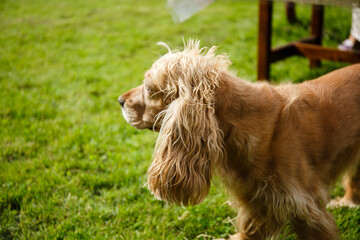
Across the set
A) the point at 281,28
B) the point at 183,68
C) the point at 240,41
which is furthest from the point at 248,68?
the point at 183,68

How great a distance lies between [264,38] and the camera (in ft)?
13.3

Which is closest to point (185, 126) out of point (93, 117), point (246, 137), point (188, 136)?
point (188, 136)

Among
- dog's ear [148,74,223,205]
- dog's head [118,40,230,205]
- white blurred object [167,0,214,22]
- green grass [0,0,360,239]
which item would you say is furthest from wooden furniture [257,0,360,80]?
dog's ear [148,74,223,205]

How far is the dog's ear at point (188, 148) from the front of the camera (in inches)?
74.3

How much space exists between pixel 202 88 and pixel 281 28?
16.4 feet

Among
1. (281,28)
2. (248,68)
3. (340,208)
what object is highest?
(281,28)

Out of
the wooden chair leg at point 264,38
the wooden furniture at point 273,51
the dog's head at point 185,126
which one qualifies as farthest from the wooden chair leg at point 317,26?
the dog's head at point 185,126

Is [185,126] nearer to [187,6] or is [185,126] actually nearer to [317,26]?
[187,6]

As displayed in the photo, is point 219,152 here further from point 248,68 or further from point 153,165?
point 248,68

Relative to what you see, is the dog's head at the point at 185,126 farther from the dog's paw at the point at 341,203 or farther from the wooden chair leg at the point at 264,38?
the wooden chair leg at the point at 264,38

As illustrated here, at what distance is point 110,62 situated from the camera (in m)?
5.49

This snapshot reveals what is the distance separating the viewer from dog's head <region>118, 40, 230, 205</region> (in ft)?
6.22

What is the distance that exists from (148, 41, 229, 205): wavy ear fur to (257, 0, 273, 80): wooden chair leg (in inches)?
86.7

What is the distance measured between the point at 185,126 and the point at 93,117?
7.99ft
